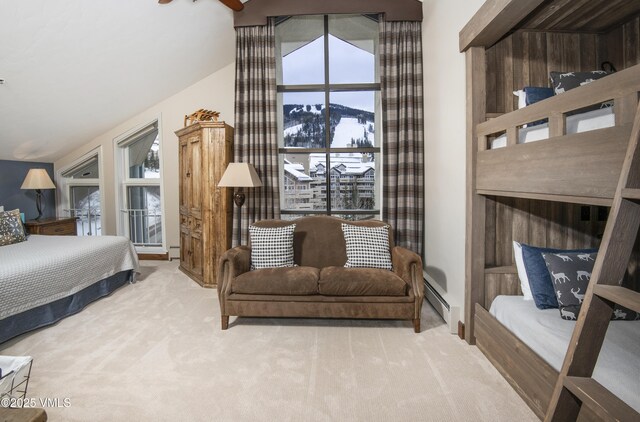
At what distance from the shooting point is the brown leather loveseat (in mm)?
2615

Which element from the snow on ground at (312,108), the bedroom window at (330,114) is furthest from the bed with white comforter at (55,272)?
the snow on ground at (312,108)

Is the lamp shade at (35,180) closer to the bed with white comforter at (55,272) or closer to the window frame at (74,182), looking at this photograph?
the window frame at (74,182)

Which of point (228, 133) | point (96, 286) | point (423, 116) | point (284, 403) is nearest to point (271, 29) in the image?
point (228, 133)

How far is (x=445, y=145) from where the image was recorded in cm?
299

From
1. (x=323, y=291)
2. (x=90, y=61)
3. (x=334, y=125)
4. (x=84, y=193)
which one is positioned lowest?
(x=323, y=291)

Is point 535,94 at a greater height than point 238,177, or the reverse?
point 535,94

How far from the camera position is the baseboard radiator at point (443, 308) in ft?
8.52

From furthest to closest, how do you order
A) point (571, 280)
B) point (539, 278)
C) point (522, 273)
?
point (522, 273) → point (539, 278) → point (571, 280)

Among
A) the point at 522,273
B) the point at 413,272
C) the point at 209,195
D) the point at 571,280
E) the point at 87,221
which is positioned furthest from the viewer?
the point at 87,221

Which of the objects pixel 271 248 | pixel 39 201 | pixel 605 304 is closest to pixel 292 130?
pixel 271 248

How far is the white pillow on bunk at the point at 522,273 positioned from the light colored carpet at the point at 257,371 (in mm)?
512

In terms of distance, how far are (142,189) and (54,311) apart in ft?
8.63

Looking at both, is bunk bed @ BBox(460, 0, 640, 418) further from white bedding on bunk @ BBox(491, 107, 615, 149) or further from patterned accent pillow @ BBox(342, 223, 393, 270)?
patterned accent pillow @ BBox(342, 223, 393, 270)

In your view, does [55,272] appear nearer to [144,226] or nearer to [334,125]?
[144,226]
